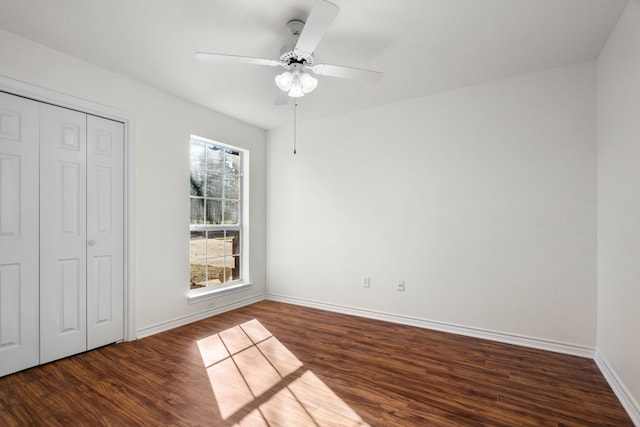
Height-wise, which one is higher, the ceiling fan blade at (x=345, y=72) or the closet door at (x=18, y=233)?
the ceiling fan blade at (x=345, y=72)

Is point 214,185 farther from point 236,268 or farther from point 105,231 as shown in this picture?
point 105,231

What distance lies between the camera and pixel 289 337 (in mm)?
3145

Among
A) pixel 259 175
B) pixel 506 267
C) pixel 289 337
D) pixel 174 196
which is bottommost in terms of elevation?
pixel 289 337

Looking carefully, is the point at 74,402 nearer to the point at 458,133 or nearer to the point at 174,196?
the point at 174,196

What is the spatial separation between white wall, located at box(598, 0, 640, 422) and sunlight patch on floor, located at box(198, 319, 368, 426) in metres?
1.80

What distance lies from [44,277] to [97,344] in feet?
2.52

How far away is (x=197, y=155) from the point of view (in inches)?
151

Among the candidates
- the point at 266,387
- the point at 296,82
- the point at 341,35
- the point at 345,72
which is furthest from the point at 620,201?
the point at 266,387

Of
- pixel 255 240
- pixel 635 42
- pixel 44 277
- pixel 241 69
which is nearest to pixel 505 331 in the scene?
pixel 635 42

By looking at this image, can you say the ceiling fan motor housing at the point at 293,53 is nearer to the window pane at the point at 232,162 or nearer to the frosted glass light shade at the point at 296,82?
the frosted glass light shade at the point at 296,82

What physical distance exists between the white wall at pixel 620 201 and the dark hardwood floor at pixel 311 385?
33 centimetres

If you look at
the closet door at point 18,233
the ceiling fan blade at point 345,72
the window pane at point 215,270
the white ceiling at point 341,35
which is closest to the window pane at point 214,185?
the window pane at point 215,270

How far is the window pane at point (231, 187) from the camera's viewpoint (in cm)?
424

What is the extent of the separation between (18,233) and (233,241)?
227cm
